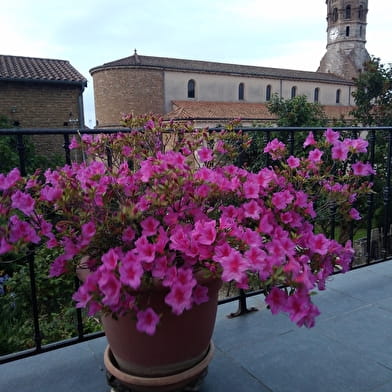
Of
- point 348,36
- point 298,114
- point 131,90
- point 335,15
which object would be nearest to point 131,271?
point 298,114

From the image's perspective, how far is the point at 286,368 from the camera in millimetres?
1446

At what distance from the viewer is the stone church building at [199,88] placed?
2186cm

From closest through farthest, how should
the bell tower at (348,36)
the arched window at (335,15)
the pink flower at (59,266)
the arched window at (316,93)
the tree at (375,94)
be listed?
the pink flower at (59,266), the tree at (375,94), the arched window at (316,93), the bell tower at (348,36), the arched window at (335,15)

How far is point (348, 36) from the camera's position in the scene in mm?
32531

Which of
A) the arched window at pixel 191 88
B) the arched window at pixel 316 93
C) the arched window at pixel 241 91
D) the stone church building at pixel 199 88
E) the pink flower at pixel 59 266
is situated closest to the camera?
the pink flower at pixel 59 266

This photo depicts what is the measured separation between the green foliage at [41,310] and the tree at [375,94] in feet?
44.8

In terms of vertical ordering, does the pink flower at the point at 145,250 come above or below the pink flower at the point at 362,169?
below

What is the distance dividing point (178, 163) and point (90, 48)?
33773mm

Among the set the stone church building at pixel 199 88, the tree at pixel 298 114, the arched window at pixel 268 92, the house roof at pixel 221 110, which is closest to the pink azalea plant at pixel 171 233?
the tree at pixel 298 114

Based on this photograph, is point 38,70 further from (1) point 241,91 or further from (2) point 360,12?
(2) point 360,12

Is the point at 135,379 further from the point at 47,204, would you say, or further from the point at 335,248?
the point at 335,248

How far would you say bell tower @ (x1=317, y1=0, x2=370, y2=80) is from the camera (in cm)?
3200

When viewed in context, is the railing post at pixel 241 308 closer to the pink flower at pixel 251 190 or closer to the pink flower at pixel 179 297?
the pink flower at pixel 251 190

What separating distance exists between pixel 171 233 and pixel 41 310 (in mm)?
3430
